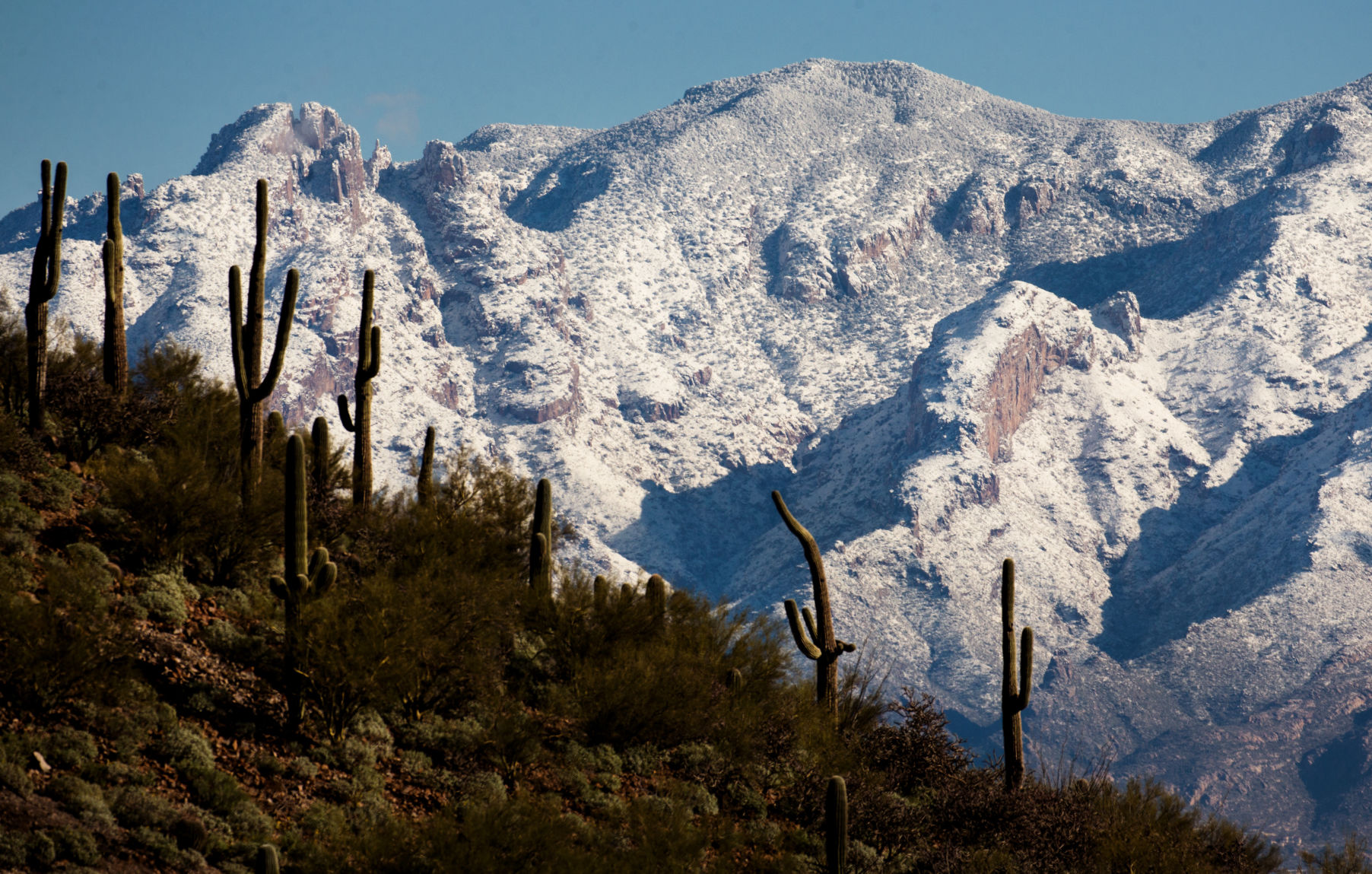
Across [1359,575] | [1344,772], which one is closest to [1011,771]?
[1344,772]

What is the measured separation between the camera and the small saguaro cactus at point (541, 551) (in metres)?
20.6

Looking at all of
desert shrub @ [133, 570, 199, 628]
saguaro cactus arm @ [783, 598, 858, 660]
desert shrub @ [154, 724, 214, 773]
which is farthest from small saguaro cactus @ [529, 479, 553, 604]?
desert shrub @ [154, 724, 214, 773]

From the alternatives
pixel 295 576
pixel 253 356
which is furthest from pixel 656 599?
pixel 253 356

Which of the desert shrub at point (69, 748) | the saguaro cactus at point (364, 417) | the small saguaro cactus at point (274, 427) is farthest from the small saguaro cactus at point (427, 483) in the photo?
the desert shrub at point (69, 748)

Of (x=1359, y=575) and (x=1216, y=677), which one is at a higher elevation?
(x=1359, y=575)

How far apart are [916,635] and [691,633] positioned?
598 ft

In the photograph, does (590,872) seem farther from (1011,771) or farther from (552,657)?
(1011,771)

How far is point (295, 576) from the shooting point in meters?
15.3

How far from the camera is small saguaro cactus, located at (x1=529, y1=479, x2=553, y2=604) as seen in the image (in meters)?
20.6

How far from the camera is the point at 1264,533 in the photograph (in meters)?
192

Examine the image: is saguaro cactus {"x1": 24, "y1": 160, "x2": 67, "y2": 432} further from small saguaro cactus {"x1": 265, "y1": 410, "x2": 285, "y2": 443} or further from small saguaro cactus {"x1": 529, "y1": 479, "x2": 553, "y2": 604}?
small saguaro cactus {"x1": 529, "y1": 479, "x2": 553, "y2": 604}

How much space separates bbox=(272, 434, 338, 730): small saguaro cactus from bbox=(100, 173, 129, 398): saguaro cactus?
6.39 metres

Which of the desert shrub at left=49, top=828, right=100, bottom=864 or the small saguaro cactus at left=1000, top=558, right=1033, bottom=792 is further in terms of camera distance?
the small saguaro cactus at left=1000, top=558, right=1033, bottom=792

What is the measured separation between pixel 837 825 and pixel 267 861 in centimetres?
706
